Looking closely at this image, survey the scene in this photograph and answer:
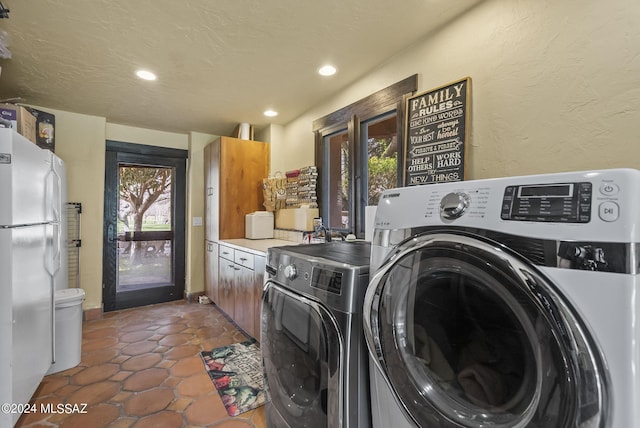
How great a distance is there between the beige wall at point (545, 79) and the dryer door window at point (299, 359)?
122cm

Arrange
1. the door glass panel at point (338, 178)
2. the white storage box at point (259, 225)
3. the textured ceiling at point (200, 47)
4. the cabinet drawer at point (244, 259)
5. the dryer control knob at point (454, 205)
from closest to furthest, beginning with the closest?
the dryer control knob at point (454, 205) → the textured ceiling at point (200, 47) → the cabinet drawer at point (244, 259) → the door glass panel at point (338, 178) → the white storage box at point (259, 225)

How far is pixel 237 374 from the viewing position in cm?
223

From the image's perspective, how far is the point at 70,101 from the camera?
299 cm

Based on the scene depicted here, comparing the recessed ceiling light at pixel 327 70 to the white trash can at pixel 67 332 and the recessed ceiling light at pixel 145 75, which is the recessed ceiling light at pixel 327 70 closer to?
the recessed ceiling light at pixel 145 75

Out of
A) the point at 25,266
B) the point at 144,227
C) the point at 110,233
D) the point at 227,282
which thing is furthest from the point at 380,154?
the point at 110,233

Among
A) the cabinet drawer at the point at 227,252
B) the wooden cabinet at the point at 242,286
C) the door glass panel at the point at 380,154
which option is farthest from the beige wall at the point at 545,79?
the cabinet drawer at the point at 227,252

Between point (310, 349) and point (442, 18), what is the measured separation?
1.97m

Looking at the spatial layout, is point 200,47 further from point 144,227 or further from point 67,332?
point 144,227

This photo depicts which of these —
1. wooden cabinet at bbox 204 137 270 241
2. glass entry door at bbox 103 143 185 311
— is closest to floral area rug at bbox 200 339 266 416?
wooden cabinet at bbox 204 137 270 241

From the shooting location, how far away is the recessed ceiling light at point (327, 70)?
2.34m

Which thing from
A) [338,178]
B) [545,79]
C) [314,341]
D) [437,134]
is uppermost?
[545,79]

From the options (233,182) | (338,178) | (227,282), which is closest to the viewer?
(338,178)

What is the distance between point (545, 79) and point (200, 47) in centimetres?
208

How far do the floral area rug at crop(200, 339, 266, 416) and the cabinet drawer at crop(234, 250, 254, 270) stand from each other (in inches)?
29.0
